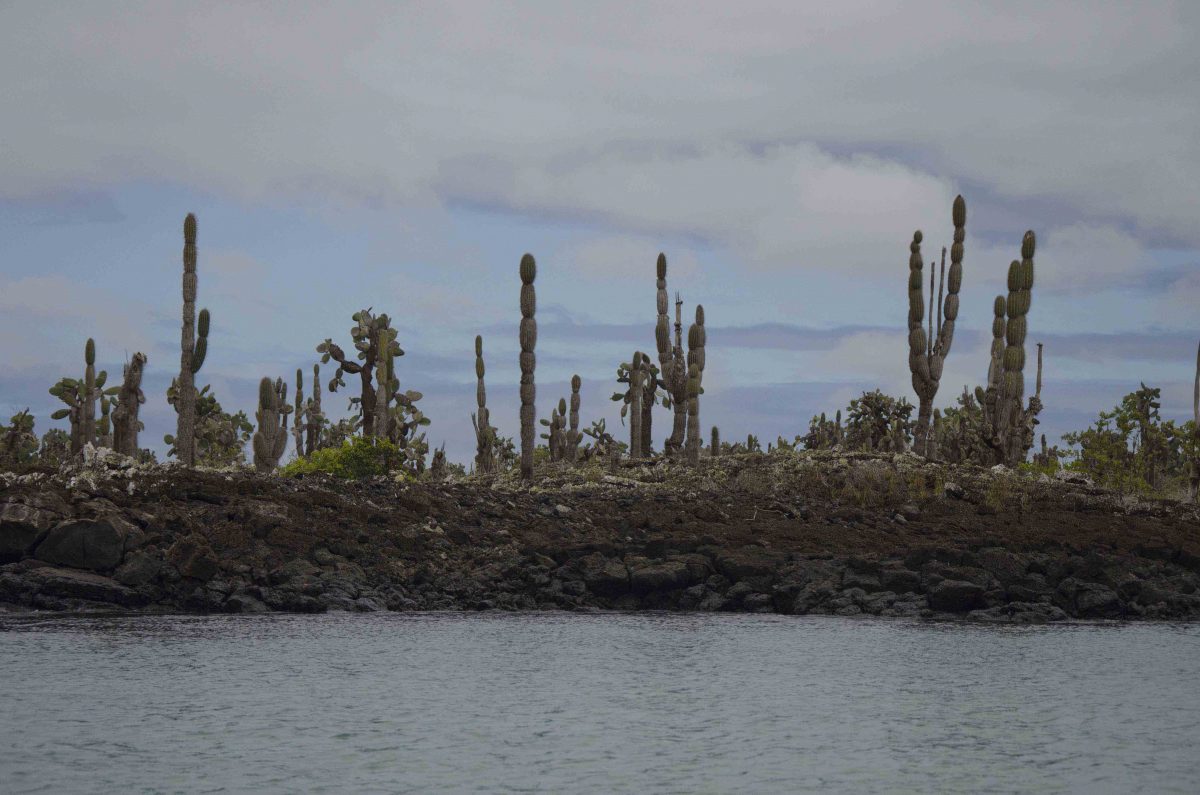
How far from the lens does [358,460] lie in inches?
1713

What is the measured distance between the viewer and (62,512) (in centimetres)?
2877

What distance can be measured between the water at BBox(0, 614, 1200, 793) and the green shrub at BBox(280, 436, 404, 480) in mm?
16640

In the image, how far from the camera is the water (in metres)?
13.7

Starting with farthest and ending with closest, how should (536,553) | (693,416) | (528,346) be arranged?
1. (693,416)
2. (528,346)
3. (536,553)

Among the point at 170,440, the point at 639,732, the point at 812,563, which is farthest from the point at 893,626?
the point at 170,440

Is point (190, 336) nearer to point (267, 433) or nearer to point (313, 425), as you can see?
point (267, 433)

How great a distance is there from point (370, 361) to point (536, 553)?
2293cm

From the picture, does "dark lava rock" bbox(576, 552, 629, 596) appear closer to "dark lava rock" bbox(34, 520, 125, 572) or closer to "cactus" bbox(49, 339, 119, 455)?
"dark lava rock" bbox(34, 520, 125, 572)

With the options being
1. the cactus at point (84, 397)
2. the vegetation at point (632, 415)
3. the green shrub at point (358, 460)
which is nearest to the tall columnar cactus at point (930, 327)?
the vegetation at point (632, 415)

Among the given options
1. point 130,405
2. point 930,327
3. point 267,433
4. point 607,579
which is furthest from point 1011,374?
point 130,405

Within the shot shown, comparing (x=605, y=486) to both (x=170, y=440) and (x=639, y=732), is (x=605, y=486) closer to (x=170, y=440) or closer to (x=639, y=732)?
(x=639, y=732)

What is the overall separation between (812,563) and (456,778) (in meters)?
18.5

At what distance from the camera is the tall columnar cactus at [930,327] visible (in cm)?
4900

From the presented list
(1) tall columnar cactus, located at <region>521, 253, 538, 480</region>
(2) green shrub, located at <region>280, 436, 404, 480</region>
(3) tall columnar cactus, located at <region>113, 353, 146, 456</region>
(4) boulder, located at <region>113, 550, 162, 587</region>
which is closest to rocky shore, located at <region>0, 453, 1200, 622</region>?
(4) boulder, located at <region>113, 550, 162, 587</region>
